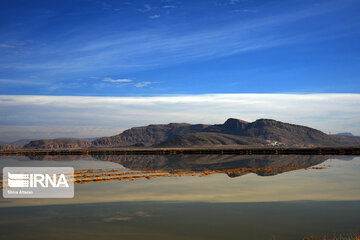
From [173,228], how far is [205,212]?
2.77 meters

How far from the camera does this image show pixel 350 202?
16.6m

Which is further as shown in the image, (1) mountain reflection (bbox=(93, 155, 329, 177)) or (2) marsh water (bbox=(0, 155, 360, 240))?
(1) mountain reflection (bbox=(93, 155, 329, 177))

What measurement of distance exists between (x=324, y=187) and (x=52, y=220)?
1664 cm

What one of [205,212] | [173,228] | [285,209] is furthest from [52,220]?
[285,209]

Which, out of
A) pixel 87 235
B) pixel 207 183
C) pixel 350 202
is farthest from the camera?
pixel 207 183

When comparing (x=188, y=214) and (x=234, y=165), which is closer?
(x=188, y=214)

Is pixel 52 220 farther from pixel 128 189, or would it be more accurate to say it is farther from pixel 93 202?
pixel 128 189

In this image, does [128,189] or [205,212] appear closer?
[205,212]

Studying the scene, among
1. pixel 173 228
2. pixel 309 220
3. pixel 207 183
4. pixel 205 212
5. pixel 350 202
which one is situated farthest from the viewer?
pixel 207 183

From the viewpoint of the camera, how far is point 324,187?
21859 mm

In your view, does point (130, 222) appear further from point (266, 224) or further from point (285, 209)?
point (285, 209)

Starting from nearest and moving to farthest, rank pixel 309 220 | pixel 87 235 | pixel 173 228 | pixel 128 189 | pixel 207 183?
pixel 87 235
pixel 173 228
pixel 309 220
pixel 128 189
pixel 207 183

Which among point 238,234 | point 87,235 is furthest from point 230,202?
point 87,235

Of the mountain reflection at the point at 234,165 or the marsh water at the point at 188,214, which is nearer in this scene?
the marsh water at the point at 188,214
